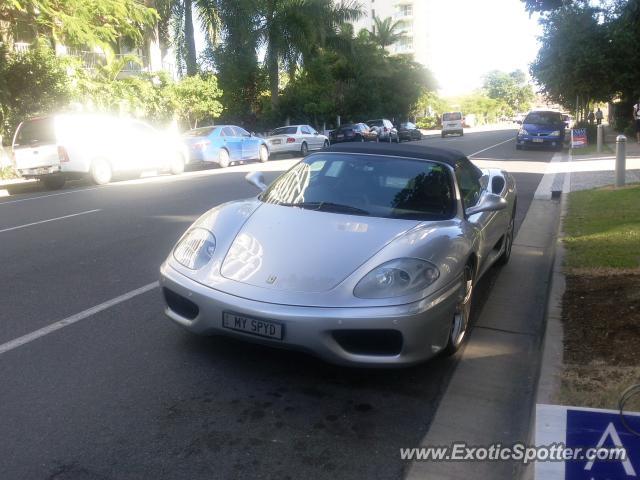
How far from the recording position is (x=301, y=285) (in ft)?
13.0

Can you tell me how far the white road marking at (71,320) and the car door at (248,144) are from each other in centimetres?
1847

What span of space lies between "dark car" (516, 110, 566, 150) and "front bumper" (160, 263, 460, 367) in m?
26.2

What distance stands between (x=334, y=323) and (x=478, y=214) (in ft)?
7.63

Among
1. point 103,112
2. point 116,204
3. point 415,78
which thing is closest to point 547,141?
point 103,112

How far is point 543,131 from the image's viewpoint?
28.5 meters

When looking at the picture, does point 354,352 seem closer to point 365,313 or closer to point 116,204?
point 365,313

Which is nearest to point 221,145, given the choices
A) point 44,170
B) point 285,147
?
point 285,147

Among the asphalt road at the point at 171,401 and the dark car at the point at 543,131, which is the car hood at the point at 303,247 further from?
the dark car at the point at 543,131

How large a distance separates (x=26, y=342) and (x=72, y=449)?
5.65 ft

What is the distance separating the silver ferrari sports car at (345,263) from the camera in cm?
386

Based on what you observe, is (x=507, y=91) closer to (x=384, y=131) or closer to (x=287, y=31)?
(x=384, y=131)

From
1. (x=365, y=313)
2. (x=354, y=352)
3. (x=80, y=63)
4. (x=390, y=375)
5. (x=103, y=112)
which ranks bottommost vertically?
(x=390, y=375)

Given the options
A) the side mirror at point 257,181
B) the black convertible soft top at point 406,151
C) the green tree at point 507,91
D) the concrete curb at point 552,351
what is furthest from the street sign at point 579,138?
the green tree at point 507,91

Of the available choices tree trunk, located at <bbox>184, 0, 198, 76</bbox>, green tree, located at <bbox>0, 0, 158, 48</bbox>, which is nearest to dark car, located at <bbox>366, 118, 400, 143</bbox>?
tree trunk, located at <bbox>184, 0, 198, 76</bbox>
